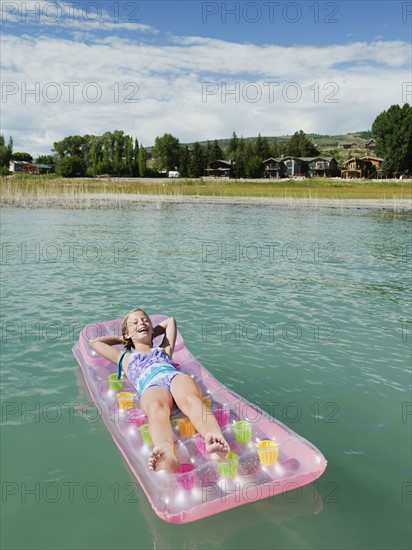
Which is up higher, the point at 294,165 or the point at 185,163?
the point at 185,163

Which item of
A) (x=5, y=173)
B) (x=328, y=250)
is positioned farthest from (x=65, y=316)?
(x=5, y=173)

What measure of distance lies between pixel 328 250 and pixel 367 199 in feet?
118

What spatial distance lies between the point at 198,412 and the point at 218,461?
0.59 m

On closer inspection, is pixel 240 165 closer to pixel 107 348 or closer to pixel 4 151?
pixel 4 151

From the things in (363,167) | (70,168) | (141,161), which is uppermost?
(141,161)

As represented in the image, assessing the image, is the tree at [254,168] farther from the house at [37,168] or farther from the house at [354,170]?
the house at [37,168]

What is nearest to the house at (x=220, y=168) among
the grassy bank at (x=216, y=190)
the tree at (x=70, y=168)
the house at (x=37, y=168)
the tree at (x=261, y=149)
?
the tree at (x=261, y=149)

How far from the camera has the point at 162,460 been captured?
14.3 ft

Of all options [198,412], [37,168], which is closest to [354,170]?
[37,168]

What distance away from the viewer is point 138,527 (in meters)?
4.47

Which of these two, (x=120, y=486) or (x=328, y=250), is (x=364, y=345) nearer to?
(x=120, y=486)

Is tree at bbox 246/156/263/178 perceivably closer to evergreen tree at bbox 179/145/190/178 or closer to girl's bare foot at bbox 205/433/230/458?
evergreen tree at bbox 179/145/190/178

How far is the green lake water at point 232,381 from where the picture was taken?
4.48 meters

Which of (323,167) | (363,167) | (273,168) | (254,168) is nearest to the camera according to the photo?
(254,168)
